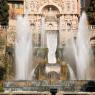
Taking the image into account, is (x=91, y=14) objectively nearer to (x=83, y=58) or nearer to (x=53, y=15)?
(x=53, y=15)

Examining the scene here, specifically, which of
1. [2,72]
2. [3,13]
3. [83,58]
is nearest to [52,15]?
[3,13]

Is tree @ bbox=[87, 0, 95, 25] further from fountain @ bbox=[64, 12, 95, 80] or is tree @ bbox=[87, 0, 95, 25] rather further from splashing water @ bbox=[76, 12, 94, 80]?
splashing water @ bbox=[76, 12, 94, 80]

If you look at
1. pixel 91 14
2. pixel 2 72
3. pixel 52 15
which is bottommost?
pixel 2 72

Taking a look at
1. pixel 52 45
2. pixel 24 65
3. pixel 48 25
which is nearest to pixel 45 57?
pixel 24 65

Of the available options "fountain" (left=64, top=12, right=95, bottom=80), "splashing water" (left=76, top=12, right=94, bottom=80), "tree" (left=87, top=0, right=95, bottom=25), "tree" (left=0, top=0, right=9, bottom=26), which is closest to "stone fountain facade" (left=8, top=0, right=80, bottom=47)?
"tree" (left=0, top=0, right=9, bottom=26)

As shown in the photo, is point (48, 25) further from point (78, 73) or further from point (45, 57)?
point (78, 73)

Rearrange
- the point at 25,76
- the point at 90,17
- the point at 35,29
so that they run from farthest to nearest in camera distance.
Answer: the point at 35,29 < the point at 90,17 < the point at 25,76

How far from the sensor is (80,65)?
23297 millimetres

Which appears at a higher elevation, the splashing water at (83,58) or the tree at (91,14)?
the tree at (91,14)

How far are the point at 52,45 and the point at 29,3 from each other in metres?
5.85

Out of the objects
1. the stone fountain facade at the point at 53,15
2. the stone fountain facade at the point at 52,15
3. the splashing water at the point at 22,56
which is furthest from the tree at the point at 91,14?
the splashing water at the point at 22,56

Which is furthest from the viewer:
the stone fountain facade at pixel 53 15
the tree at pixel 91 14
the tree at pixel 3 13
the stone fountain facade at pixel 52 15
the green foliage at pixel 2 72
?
the stone fountain facade at pixel 53 15

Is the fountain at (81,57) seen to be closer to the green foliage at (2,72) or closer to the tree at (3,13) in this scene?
the green foliage at (2,72)

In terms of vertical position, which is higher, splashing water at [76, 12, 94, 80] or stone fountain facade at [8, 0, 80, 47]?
stone fountain facade at [8, 0, 80, 47]
